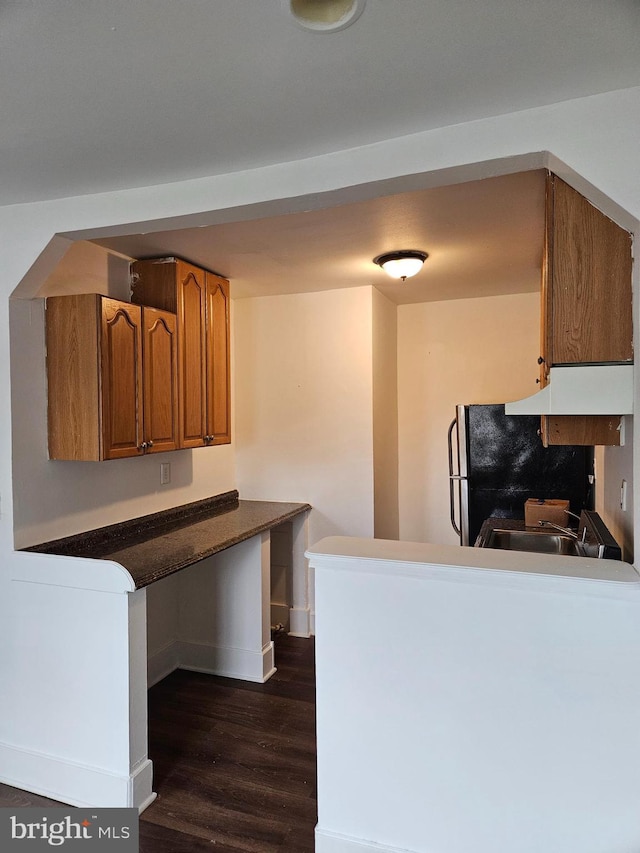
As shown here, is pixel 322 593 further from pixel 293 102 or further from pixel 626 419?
pixel 293 102

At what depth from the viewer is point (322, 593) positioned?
1902 millimetres

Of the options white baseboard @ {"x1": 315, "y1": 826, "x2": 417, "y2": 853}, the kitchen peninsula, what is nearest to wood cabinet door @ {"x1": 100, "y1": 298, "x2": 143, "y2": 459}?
the kitchen peninsula

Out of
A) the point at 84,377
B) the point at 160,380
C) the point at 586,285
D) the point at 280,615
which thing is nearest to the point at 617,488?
the point at 586,285

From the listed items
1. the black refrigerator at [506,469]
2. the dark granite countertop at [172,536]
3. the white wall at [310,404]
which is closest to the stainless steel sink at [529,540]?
the black refrigerator at [506,469]

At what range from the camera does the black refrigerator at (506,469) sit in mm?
3377

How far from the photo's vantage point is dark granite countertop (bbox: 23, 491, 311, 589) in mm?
2346

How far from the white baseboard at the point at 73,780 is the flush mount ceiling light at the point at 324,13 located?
2450 mm

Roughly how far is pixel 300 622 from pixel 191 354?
203cm

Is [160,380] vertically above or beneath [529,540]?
above

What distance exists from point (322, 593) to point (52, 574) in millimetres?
1123

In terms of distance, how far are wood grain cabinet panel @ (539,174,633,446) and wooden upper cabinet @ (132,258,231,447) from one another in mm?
1929

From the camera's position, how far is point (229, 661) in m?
3.30

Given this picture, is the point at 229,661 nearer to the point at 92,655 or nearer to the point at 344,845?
the point at 92,655

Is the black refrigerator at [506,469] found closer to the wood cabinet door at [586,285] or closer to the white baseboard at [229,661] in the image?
the white baseboard at [229,661]
